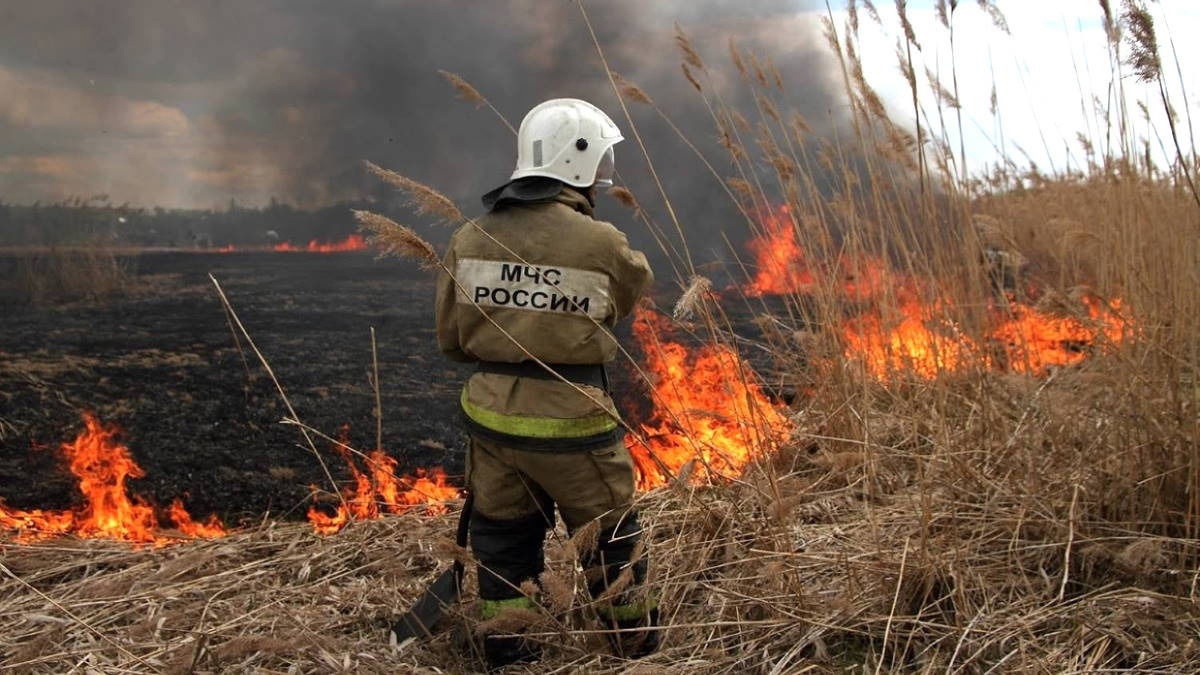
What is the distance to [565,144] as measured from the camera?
2703 millimetres

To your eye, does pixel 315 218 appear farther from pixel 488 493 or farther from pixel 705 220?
pixel 488 493

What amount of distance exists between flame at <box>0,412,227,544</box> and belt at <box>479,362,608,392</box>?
1.96 metres

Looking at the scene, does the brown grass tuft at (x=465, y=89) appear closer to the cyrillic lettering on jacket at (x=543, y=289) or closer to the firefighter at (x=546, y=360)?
the firefighter at (x=546, y=360)

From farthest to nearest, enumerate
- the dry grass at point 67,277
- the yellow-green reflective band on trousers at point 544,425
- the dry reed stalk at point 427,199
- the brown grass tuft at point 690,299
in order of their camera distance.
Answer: the dry grass at point 67,277
the yellow-green reflective band on trousers at point 544,425
the dry reed stalk at point 427,199
the brown grass tuft at point 690,299

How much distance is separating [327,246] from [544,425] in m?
6.58

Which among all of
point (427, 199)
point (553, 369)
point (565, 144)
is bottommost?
point (553, 369)

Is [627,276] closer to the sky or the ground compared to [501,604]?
closer to the sky

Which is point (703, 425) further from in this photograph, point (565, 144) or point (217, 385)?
point (217, 385)

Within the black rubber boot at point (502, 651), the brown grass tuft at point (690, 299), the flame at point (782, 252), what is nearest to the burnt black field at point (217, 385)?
the black rubber boot at point (502, 651)

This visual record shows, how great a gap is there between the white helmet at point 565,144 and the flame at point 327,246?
5.91 metres

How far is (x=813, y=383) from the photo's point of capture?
4492mm

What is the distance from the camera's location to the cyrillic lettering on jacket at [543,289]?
2586mm

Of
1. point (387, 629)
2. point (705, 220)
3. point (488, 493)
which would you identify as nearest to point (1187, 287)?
point (488, 493)

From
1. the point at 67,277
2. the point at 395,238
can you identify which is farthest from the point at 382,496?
the point at 67,277
